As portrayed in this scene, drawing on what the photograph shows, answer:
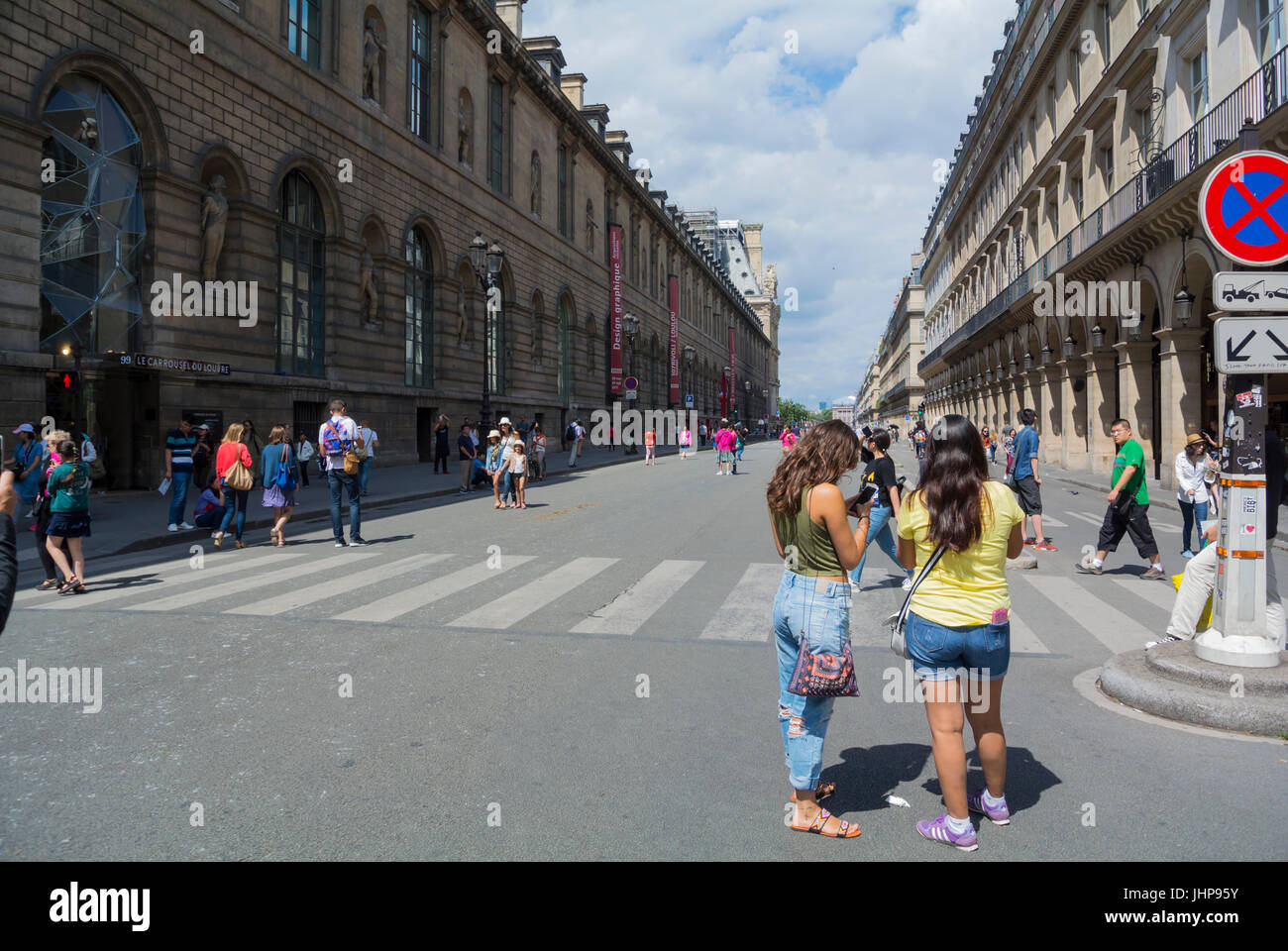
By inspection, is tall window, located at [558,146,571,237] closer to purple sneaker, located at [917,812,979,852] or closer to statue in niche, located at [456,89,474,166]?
statue in niche, located at [456,89,474,166]

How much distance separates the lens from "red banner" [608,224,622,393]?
5112 centimetres

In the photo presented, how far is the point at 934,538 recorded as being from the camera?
140 inches

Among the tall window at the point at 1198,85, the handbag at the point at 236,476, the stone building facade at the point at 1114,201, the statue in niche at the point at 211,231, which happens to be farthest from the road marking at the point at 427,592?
the tall window at the point at 1198,85

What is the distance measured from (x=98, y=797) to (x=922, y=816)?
11.9ft

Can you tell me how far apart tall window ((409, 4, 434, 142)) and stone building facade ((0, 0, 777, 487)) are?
99 millimetres

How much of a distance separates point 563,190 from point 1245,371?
43545 mm

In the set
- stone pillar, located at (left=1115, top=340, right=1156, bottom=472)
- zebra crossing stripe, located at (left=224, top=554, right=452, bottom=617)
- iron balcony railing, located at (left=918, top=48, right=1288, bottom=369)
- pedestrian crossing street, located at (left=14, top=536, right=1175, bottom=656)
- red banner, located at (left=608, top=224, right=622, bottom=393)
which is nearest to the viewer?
pedestrian crossing street, located at (left=14, top=536, right=1175, bottom=656)

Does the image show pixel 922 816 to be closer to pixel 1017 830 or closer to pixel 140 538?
pixel 1017 830

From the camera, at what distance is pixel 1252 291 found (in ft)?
17.8

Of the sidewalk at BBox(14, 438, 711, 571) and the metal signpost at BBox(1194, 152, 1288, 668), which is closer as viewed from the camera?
the metal signpost at BBox(1194, 152, 1288, 668)

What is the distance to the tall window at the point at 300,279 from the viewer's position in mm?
22641

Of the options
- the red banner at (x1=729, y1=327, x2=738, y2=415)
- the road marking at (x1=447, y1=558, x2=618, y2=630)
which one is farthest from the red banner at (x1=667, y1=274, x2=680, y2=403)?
the road marking at (x1=447, y1=558, x2=618, y2=630)

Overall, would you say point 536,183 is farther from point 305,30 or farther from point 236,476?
point 236,476
